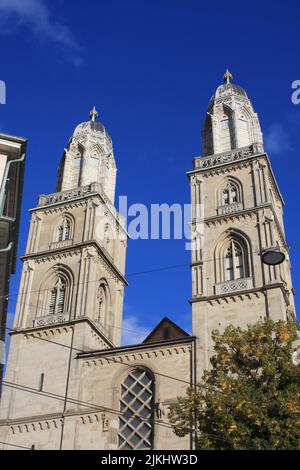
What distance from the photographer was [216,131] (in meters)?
42.5

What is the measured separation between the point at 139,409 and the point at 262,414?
500 inches

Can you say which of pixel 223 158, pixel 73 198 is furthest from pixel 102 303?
pixel 223 158

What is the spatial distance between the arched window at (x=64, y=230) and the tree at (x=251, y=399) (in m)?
19.4

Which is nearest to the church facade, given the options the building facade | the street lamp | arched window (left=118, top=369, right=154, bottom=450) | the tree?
arched window (left=118, top=369, right=154, bottom=450)

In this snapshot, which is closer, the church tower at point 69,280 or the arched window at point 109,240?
the church tower at point 69,280

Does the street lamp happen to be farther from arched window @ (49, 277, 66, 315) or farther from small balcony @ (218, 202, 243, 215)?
arched window @ (49, 277, 66, 315)

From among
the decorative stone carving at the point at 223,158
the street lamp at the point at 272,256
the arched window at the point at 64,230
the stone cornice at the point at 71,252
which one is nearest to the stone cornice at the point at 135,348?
the stone cornice at the point at 71,252

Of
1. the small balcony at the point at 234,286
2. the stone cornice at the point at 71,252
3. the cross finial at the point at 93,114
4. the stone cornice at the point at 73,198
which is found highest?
the cross finial at the point at 93,114

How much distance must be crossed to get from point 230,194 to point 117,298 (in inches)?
382

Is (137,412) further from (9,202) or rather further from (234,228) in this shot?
(9,202)

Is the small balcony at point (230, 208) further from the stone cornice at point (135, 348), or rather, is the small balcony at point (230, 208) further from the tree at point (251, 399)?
the tree at point (251, 399)

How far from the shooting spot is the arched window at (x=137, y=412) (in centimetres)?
3134

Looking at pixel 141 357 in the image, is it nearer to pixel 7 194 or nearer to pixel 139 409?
pixel 139 409
